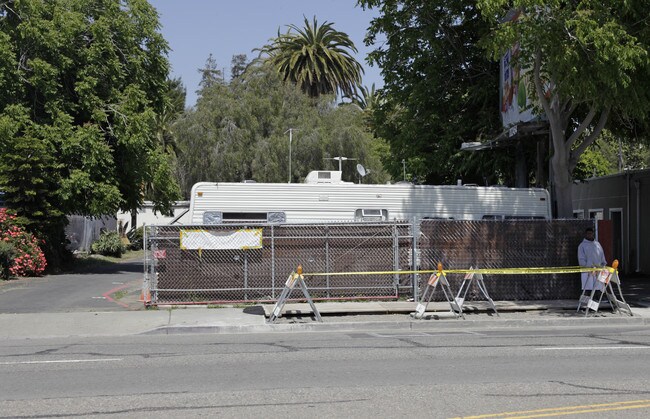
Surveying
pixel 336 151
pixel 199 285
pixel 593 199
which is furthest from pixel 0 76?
pixel 336 151

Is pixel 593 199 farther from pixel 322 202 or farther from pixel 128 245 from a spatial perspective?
pixel 128 245

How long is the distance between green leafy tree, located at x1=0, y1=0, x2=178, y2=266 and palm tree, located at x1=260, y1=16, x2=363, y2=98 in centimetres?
2607

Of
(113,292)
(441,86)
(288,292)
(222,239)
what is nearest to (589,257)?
(288,292)

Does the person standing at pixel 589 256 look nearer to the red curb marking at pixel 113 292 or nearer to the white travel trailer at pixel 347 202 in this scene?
the white travel trailer at pixel 347 202

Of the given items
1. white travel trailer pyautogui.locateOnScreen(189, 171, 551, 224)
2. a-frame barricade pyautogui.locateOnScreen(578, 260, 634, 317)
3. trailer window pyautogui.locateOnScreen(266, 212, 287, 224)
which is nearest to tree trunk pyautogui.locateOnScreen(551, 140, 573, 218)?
white travel trailer pyautogui.locateOnScreen(189, 171, 551, 224)

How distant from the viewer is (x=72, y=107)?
1155 inches

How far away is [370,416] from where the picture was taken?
7.32 metres

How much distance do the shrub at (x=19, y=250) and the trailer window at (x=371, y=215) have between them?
1189 cm

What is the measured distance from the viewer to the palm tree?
5716cm

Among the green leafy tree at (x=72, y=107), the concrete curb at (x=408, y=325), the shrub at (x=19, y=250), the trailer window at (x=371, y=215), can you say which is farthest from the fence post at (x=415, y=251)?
the green leafy tree at (x=72, y=107)

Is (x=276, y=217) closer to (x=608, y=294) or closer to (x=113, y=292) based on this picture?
(x=113, y=292)

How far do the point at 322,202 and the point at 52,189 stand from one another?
555 inches

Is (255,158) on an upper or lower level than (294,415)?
upper

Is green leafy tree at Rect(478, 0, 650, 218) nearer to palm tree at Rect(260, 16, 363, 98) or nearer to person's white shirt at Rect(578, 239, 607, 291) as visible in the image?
person's white shirt at Rect(578, 239, 607, 291)
